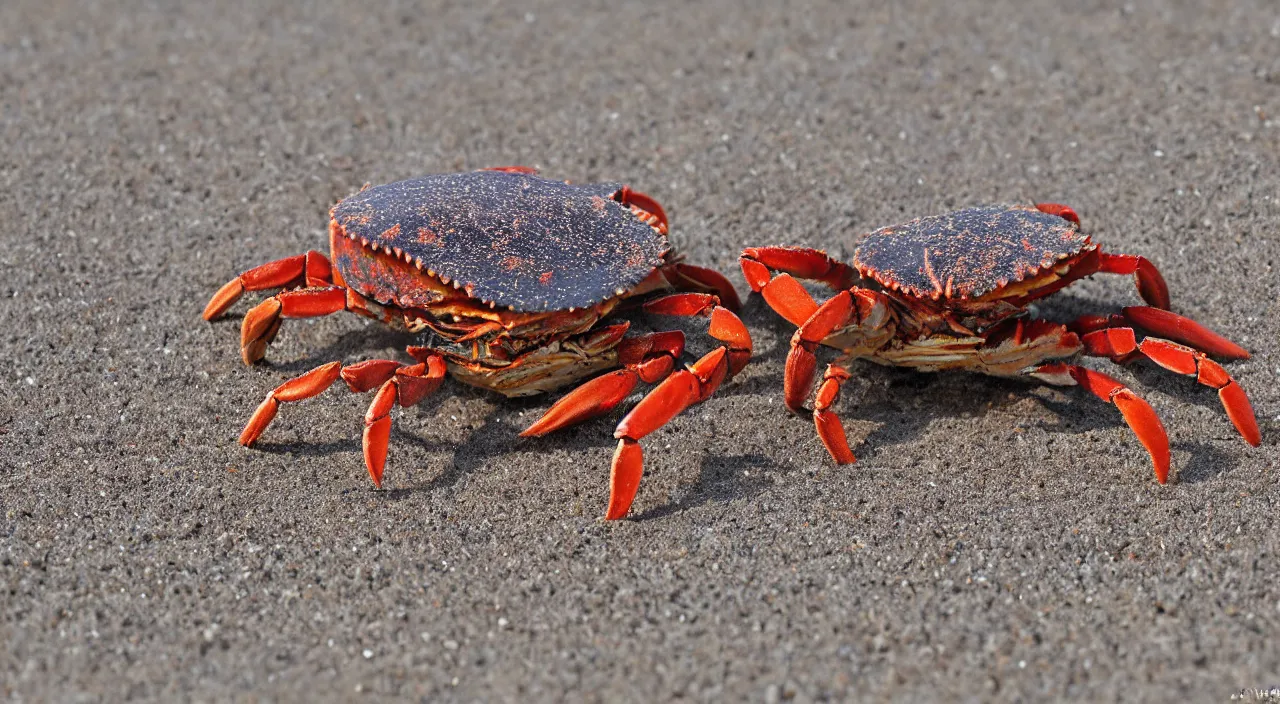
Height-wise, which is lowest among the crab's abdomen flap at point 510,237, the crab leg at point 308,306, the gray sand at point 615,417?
the gray sand at point 615,417

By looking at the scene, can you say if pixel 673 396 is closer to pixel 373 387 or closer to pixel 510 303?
pixel 510 303

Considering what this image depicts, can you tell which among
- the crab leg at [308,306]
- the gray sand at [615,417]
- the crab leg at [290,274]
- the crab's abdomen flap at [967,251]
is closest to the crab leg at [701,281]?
the gray sand at [615,417]

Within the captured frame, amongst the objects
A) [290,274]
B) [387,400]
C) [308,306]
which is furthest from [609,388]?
[290,274]

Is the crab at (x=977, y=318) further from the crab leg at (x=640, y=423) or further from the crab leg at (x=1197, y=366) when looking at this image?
the crab leg at (x=640, y=423)

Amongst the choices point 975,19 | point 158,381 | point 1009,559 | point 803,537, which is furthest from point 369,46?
point 1009,559

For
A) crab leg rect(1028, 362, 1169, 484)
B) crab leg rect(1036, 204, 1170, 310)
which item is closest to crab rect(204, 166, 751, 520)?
crab leg rect(1028, 362, 1169, 484)

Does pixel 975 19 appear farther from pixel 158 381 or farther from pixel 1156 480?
pixel 158 381
